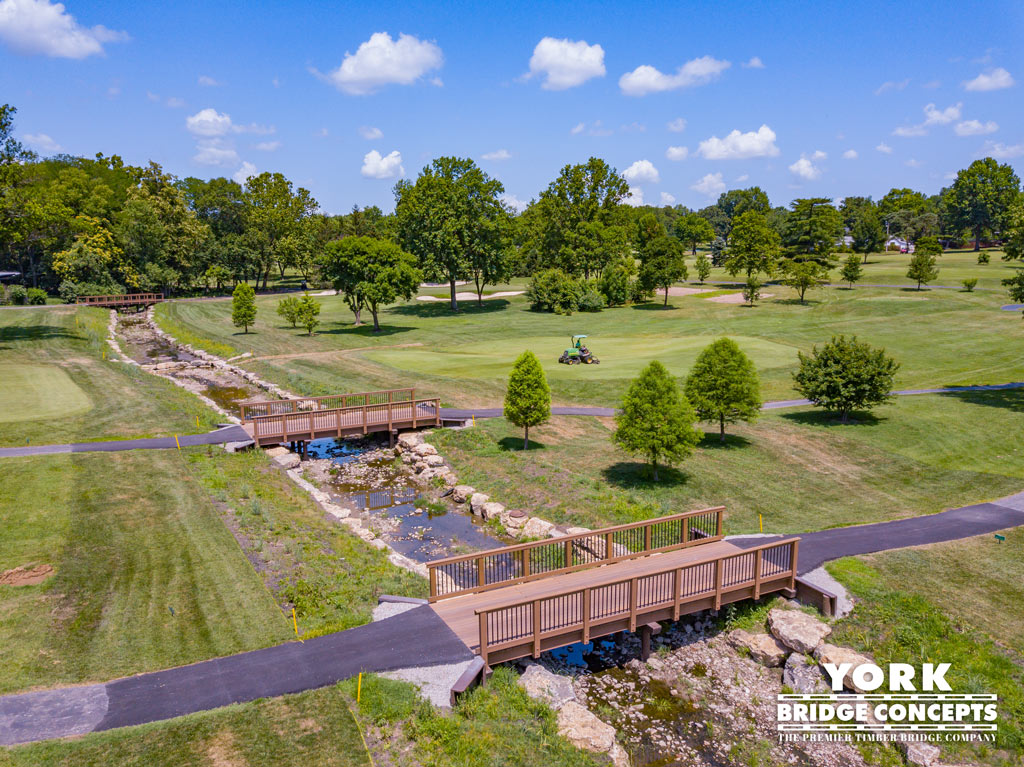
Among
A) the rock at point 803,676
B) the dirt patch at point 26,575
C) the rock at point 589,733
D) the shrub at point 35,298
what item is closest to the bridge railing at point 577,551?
the rock at point 589,733

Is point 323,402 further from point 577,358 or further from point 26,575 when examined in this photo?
point 26,575

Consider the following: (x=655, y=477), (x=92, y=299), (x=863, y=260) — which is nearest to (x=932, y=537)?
(x=655, y=477)

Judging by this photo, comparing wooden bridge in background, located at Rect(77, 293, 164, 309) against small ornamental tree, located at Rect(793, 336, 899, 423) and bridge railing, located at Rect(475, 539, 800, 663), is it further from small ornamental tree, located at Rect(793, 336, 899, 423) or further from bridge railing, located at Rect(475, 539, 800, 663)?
bridge railing, located at Rect(475, 539, 800, 663)

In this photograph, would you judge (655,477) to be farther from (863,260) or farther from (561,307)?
(863,260)

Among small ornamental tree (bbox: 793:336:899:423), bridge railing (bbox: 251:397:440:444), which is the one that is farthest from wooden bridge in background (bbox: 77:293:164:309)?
small ornamental tree (bbox: 793:336:899:423)

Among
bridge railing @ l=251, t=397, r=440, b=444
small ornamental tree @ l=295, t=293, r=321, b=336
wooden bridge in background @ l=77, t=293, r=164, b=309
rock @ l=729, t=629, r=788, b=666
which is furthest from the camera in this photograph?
wooden bridge in background @ l=77, t=293, r=164, b=309
